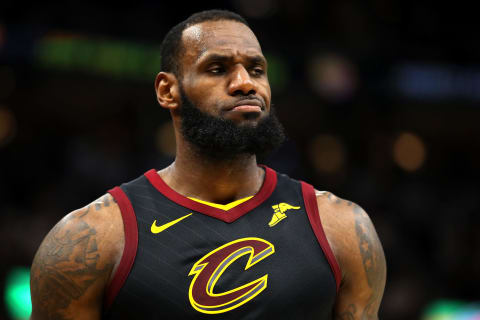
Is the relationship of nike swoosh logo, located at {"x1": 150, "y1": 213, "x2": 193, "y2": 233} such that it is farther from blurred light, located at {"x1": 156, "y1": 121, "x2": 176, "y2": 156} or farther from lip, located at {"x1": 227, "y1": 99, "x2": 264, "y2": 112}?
blurred light, located at {"x1": 156, "y1": 121, "x2": 176, "y2": 156}

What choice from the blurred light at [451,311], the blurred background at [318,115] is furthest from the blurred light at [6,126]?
the blurred light at [451,311]

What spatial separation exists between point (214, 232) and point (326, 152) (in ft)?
37.0

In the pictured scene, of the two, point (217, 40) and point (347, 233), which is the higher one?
point (217, 40)

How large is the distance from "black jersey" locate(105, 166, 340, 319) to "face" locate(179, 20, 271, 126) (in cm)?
43

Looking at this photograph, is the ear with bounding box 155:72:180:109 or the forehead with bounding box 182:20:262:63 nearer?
the forehead with bounding box 182:20:262:63

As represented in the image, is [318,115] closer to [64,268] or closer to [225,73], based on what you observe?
[225,73]

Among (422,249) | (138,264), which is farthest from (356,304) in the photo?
(422,249)

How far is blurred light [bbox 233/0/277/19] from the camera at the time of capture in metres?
12.8

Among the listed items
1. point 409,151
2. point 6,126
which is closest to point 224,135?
point 6,126

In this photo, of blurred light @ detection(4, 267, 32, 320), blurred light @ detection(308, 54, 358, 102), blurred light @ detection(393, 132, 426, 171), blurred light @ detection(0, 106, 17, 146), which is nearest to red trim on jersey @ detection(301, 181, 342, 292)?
blurred light @ detection(4, 267, 32, 320)

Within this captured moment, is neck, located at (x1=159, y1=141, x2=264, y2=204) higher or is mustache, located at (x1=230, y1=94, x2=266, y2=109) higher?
mustache, located at (x1=230, y1=94, x2=266, y2=109)

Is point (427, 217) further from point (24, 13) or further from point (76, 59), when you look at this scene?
point (24, 13)

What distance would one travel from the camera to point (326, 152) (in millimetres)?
14062

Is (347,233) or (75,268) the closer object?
(75,268)
